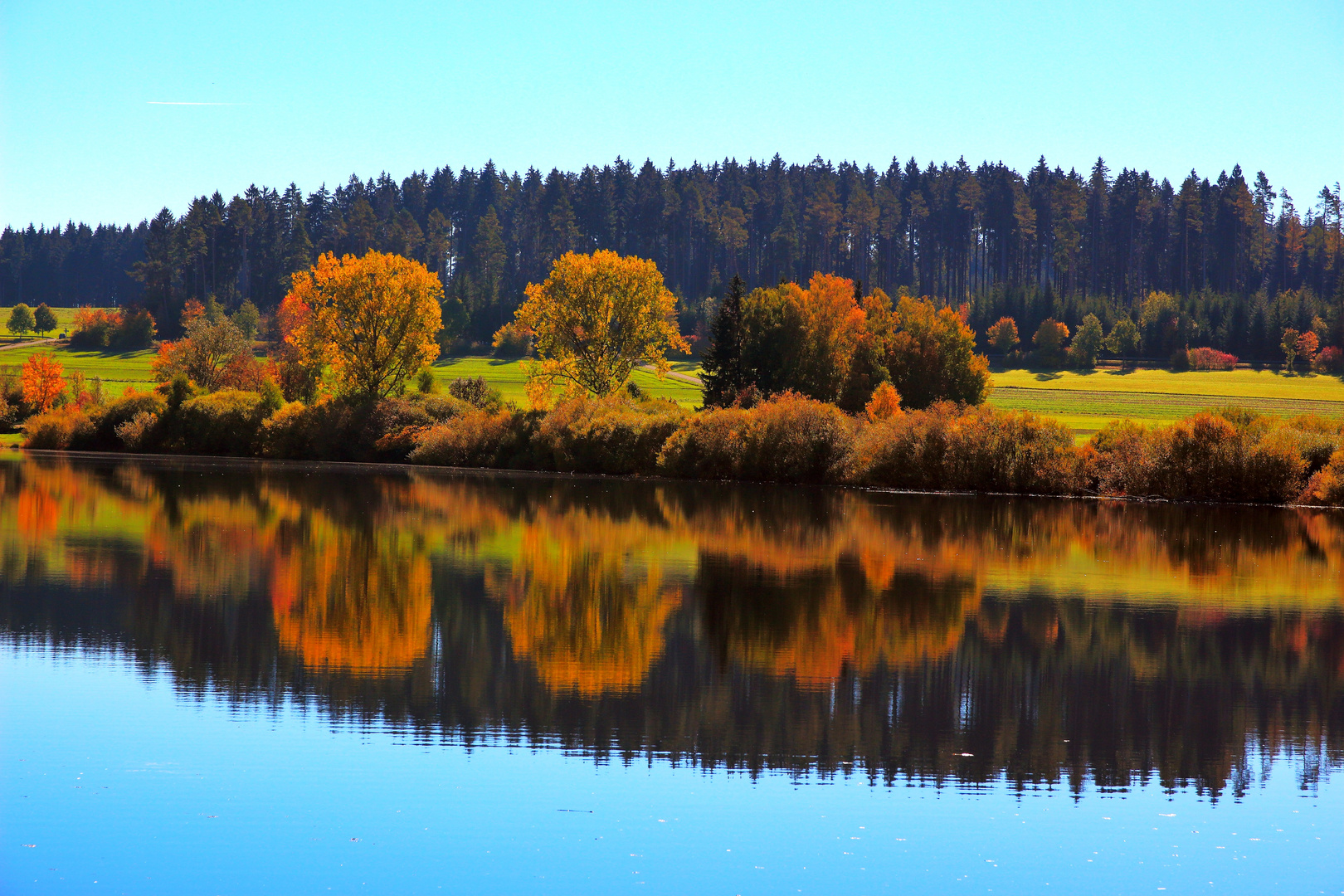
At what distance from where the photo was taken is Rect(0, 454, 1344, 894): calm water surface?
10367mm

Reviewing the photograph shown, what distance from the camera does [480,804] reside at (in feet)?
37.6

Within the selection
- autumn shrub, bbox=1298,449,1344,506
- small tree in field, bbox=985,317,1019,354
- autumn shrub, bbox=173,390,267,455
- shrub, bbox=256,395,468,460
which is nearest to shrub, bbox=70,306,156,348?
autumn shrub, bbox=173,390,267,455

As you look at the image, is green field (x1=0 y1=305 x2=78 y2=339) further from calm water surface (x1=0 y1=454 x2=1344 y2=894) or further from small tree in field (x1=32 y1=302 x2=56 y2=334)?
calm water surface (x1=0 y1=454 x2=1344 y2=894)

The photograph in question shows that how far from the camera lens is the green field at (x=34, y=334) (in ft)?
515

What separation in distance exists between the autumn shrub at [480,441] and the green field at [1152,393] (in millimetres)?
33437

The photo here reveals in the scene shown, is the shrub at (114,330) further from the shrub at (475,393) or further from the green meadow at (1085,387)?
the shrub at (475,393)

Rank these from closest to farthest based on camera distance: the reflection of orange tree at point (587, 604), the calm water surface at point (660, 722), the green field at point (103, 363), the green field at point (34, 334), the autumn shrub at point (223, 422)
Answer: the calm water surface at point (660, 722)
the reflection of orange tree at point (587, 604)
the autumn shrub at point (223, 422)
the green field at point (103, 363)
the green field at point (34, 334)

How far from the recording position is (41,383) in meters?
88.5

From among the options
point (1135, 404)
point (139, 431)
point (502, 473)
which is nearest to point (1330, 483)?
point (502, 473)

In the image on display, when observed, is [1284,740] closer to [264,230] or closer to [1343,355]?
[1343,355]

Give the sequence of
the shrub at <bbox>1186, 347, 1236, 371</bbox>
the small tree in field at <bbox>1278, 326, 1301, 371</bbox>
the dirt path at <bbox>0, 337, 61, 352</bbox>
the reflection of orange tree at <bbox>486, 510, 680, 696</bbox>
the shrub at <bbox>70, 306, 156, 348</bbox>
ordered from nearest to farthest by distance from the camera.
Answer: the reflection of orange tree at <bbox>486, 510, 680, 696</bbox>
the small tree in field at <bbox>1278, 326, 1301, 371</bbox>
the shrub at <bbox>1186, 347, 1236, 371</bbox>
the dirt path at <bbox>0, 337, 61, 352</bbox>
the shrub at <bbox>70, 306, 156, 348</bbox>

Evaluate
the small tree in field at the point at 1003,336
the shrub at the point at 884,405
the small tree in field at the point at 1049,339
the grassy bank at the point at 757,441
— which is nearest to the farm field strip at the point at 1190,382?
the small tree in field at the point at 1049,339

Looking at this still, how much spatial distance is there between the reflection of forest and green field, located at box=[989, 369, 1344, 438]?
4698 centimetres

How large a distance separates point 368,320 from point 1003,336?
79.8m
